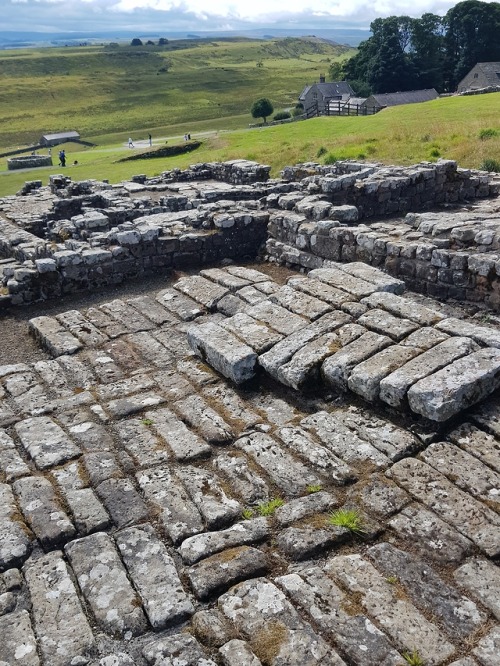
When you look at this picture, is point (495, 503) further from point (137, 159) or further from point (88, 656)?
point (137, 159)

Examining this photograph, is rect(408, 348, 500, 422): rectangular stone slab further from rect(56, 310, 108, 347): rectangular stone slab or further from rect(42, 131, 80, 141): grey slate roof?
rect(42, 131, 80, 141): grey slate roof

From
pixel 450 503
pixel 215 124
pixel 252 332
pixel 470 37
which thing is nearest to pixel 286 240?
pixel 252 332

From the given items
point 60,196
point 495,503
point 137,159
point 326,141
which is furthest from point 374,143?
point 495,503

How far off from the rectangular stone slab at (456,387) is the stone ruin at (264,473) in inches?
1.0

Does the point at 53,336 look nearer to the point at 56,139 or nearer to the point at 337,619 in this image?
the point at 337,619

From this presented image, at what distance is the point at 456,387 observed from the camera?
21.6ft

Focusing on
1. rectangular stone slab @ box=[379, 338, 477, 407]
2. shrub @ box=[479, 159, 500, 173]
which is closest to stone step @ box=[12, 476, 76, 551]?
rectangular stone slab @ box=[379, 338, 477, 407]

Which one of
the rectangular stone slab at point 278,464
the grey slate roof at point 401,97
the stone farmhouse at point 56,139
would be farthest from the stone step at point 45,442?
the stone farmhouse at point 56,139

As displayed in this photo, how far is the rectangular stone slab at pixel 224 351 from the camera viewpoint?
8.09 meters

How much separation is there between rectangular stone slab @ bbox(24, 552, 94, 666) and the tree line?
8326cm

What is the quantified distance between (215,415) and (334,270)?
3.58 meters

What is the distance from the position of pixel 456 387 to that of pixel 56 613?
178 inches

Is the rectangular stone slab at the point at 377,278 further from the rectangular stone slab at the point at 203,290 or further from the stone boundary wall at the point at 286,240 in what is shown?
the rectangular stone slab at the point at 203,290

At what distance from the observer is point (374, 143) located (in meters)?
30.3
